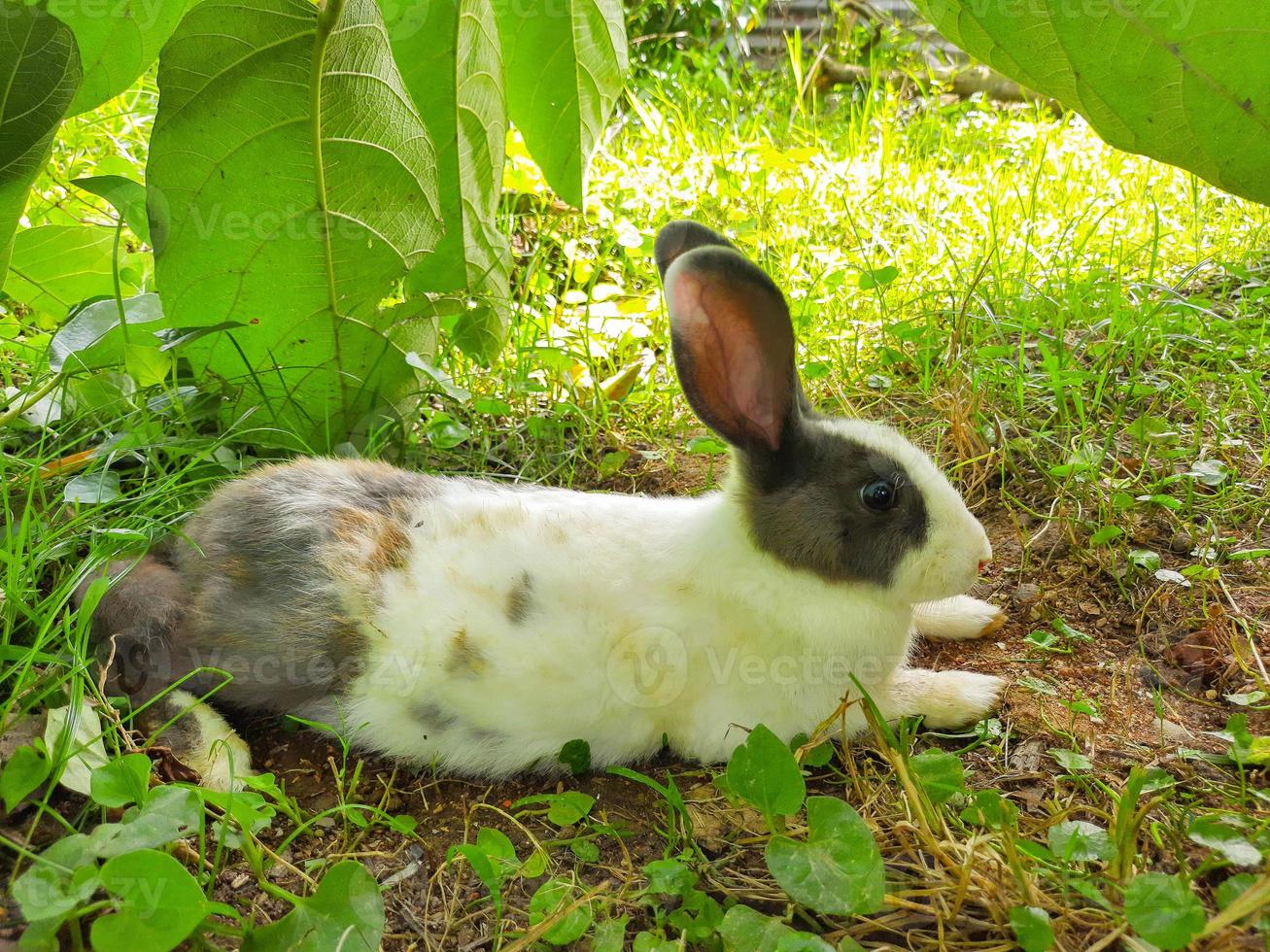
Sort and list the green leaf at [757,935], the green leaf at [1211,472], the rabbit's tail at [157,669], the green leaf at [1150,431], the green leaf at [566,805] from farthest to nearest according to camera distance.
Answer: the green leaf at [1150,431] < the green leaf at [1211,472] < the rabbit's tail at [157,669] < the green leaf at [566,805] < the green leaf at [757,935]

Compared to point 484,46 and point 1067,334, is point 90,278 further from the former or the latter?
point 1067,334

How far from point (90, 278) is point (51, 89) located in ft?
3.35

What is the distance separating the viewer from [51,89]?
2.47 m

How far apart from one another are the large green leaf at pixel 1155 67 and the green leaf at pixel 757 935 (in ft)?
4.75

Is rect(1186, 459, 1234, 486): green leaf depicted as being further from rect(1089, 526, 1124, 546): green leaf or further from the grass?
rect(1089, 526, 1124, 546): green leaf

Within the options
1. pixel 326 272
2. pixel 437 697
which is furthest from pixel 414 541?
pixel 326 272

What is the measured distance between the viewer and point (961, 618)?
2.87m

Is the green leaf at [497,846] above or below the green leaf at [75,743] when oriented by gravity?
below

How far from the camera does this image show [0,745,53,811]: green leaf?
75.0 inches

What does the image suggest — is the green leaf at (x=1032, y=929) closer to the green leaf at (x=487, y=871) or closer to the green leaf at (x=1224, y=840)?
the green leaf at (x=1224, y=840)

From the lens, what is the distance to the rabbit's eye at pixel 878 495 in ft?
7.99
